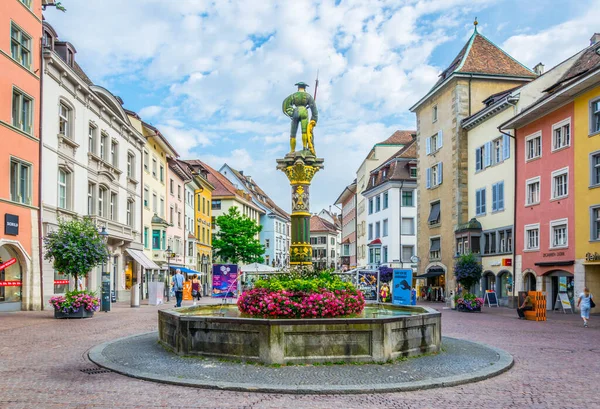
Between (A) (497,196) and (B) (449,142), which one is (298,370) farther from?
(B) (449,142)

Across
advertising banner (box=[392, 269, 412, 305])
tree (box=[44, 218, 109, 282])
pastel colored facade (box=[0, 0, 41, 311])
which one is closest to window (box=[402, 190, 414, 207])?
advertising banner (box=[392, 269, 412, 305])

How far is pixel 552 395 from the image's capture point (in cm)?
936

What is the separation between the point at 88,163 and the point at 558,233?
23276mm

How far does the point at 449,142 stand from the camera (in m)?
46.3

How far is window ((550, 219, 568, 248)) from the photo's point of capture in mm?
32094

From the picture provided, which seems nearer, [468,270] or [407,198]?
[468,270]

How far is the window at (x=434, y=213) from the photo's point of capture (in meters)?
48.6

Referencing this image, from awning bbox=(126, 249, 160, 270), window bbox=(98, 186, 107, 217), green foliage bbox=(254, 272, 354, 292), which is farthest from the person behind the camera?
awning bbox=(126, 249, 160, 270)

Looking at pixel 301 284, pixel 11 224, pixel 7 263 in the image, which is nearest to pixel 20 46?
pixel 11 224

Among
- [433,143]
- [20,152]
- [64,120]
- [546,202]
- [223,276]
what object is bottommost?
[223,276]

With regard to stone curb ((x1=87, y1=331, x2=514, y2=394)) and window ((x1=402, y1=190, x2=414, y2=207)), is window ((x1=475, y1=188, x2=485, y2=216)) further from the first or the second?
stone curb ((x1=87, y1=331, x2=514, y2=394))

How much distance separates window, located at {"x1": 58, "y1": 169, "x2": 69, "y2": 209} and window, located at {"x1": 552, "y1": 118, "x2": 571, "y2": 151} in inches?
913

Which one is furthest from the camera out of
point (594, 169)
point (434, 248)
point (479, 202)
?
point (434, 248)

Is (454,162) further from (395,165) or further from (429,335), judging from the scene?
(429,335)
